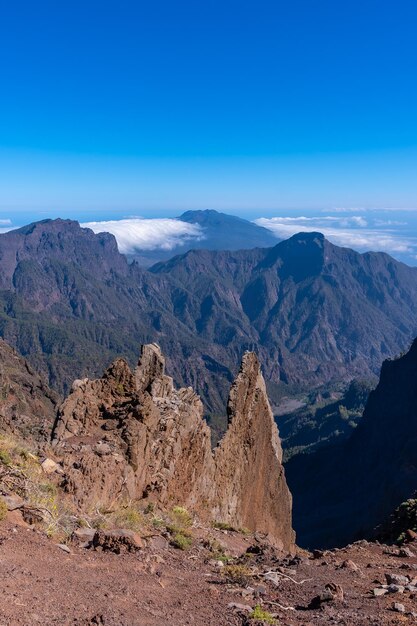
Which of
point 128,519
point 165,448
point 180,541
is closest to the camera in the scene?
point 180,541

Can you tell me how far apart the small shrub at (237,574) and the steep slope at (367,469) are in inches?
2726

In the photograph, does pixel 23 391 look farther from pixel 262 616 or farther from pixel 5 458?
pixel 262 616

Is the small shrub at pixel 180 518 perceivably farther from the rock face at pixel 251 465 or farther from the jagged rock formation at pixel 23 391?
the jagged rock formation at pixel 23 391

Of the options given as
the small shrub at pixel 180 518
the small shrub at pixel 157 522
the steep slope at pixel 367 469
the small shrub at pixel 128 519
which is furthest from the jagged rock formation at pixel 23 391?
the small shrub at pixel 128 519

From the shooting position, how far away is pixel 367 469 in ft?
397

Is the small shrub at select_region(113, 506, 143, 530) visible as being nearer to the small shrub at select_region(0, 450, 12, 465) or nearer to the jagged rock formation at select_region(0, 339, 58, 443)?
the small shrub at select_region(0, 450, 12, 465)

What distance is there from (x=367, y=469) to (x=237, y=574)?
118 meters

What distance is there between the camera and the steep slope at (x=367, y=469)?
8762 cm

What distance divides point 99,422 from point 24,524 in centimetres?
1138

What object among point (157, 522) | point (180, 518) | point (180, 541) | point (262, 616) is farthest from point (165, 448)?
point (262, 616)

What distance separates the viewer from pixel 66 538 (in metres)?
12.5

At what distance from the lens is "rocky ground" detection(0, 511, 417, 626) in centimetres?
916

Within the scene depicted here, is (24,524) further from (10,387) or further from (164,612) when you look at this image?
(10,387)

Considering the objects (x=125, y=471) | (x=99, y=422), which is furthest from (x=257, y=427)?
(x=125, y=471)
